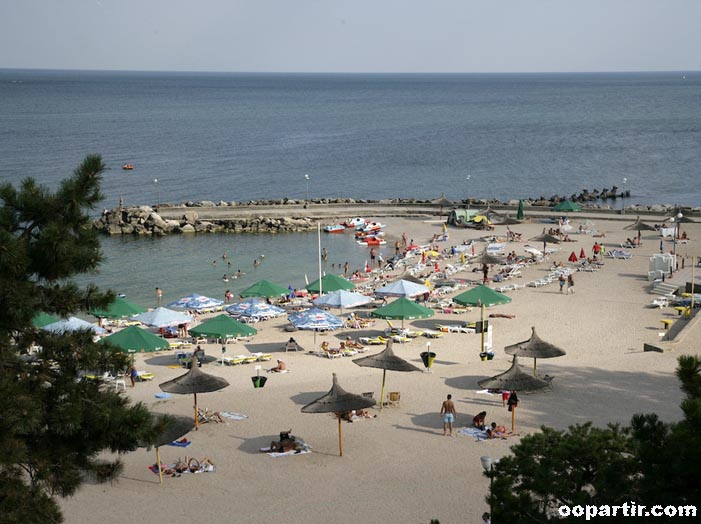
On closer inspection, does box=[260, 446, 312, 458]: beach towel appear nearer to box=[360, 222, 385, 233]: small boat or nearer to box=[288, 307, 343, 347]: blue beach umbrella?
box=[288, 307, 343, 347]: blue beach umbrella

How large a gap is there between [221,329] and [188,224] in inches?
1074

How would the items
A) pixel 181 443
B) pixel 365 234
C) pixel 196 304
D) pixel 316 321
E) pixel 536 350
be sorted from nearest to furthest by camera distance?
1. pixel 181 443
2. pixel 536 350
3. pixel 316 321
4. pixel 196 304
5. pixel 365 234

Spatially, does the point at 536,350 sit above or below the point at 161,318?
above

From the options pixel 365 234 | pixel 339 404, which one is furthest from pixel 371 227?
pixel 339 404

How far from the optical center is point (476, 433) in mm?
18062

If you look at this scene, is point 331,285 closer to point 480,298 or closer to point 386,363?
point 480,298

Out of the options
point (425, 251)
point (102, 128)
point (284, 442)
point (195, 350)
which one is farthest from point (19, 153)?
point (284, 442)

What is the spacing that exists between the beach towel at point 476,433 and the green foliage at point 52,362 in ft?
28.7

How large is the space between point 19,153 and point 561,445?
302 feet

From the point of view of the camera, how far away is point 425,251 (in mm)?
40094

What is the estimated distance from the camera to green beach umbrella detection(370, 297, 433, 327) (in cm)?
2595

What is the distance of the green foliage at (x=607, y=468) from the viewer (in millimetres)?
8648

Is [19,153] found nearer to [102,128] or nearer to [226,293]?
[102,128]

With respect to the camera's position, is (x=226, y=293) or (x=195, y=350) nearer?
(x=195, y=350)
